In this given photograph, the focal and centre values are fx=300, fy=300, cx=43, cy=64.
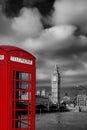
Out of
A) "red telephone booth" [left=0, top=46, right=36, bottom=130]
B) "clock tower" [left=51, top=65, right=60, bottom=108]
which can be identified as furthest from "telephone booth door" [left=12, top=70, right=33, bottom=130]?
"clock tower" [left=51, top=65, right=60, bottom=108]

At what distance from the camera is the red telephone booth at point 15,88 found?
Result: 177 inches

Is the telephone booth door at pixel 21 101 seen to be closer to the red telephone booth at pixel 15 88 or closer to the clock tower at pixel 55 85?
the red telephone booth at pixel 15 88

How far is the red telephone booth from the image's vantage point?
4.49 metres

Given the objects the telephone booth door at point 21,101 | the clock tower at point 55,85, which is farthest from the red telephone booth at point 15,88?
the clock tower at point 55,85

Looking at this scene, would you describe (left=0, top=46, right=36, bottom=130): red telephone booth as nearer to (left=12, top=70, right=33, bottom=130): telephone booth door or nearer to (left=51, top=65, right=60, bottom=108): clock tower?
(left=12, top=70, right=33, bottom=130): telephone booth door

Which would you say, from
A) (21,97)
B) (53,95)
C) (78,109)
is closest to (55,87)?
(53,95)

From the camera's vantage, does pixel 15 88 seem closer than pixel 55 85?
Yes

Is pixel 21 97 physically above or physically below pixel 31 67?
below

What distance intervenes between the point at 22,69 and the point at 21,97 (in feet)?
1.58

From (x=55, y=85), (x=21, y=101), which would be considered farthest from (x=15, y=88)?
(x=55, y=85)

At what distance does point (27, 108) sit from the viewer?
4781 millimetres

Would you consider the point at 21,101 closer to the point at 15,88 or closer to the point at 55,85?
the point at 15,88

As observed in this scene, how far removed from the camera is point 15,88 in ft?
15.0

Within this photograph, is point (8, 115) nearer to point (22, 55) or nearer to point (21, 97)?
point (21, 97)
